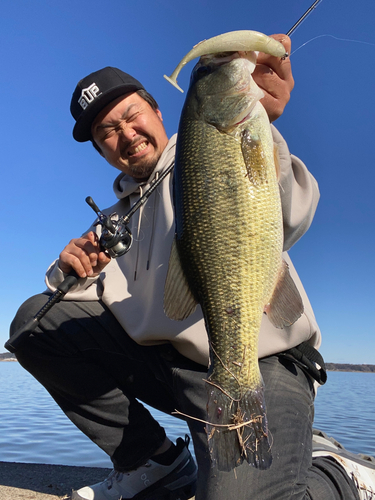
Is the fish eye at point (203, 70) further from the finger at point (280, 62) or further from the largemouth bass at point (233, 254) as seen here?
the finger at point (280, 62)

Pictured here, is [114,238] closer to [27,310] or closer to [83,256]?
[83,256]

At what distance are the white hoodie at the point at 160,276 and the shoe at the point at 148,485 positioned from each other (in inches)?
36.5

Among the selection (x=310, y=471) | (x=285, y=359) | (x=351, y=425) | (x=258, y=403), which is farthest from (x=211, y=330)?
(x=351, y=425)

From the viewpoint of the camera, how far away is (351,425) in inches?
329

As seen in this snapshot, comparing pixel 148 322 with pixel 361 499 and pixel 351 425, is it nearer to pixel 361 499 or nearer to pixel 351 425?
pixel 361 499

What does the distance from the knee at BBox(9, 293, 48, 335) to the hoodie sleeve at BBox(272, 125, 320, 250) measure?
6.46 feet

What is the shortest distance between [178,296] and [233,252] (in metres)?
0.37

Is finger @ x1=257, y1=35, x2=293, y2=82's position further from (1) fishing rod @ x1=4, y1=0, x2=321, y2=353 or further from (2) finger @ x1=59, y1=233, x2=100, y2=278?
(2) finger @ x1=59, y1=233, x2=100, y2=278

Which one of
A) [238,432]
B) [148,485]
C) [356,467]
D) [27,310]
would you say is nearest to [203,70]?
[238,432]

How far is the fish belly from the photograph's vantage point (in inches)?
75.3

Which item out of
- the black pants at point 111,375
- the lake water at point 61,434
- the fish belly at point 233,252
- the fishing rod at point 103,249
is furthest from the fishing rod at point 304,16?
the lake water at point 61,434

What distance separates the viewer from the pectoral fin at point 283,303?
6.73ft

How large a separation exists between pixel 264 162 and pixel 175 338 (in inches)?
51.9

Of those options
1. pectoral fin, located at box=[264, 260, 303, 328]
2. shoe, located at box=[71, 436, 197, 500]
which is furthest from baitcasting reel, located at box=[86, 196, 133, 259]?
shoe, located at box=[71, 436, 197, 500]
